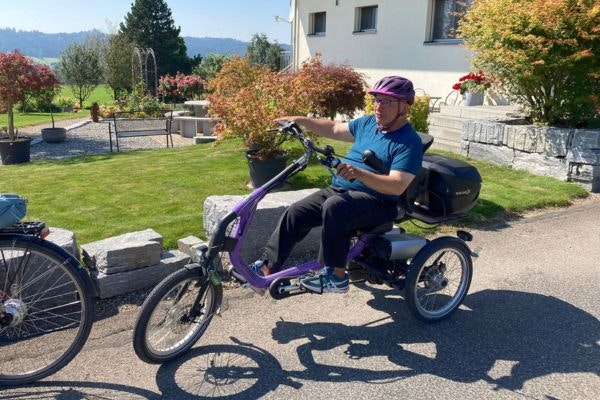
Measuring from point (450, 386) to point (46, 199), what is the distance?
5.44 m

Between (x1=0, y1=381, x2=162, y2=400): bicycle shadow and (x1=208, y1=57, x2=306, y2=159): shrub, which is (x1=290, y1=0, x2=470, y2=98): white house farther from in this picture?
(x1=0, y1=381, x2=162, y2=400): bicycle shadow

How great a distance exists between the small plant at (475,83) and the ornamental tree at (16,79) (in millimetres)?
10024

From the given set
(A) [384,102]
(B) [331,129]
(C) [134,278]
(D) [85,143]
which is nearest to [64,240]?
(C) [134,278]

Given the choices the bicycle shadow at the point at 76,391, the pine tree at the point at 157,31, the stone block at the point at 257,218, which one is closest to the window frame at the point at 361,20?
the stone block at the point at 257,218

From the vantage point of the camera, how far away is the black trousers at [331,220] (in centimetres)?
334

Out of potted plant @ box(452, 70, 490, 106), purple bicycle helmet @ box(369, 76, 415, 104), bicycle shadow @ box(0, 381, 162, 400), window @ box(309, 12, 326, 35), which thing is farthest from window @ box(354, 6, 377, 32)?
bicycle shadow @ box(0, 381, 162, 400)

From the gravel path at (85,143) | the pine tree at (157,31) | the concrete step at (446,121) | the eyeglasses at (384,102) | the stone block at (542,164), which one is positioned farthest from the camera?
the pine tree at (157,31)

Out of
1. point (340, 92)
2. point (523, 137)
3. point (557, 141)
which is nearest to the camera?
point (557, 141)

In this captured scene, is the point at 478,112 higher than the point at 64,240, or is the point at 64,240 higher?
the point at 478,112

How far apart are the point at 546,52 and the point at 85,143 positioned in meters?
11.8

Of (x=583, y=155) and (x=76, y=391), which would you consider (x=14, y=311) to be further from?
(x=583, y=155)

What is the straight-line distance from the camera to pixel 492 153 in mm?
8789

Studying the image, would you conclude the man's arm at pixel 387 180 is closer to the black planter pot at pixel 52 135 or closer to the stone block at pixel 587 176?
the stone block at pixel 587 176

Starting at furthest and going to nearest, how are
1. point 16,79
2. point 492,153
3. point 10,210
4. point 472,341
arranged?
point 16,79
point 492,153
point 472,341
point 10,210
